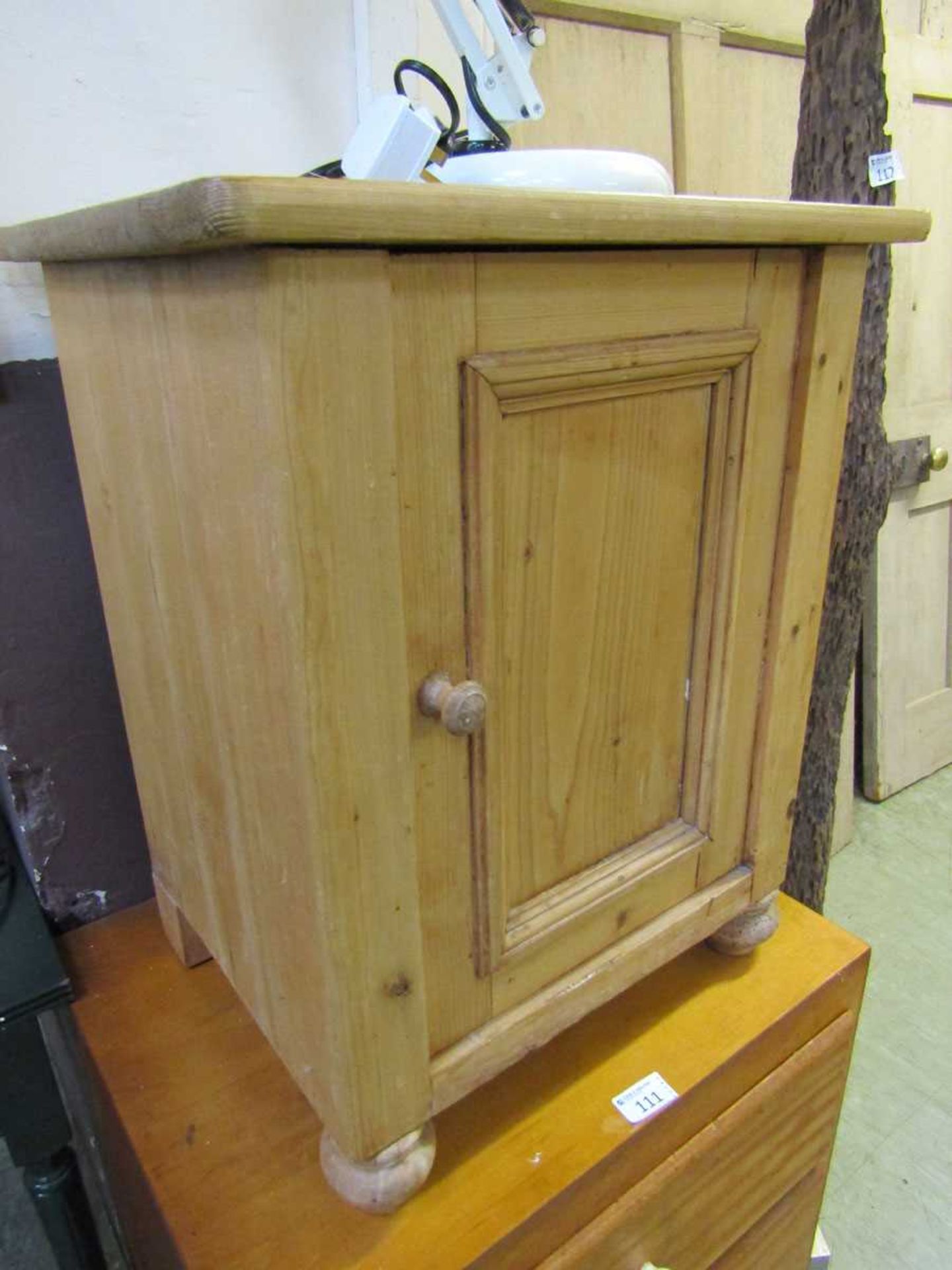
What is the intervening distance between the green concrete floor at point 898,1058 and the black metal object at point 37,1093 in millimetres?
955

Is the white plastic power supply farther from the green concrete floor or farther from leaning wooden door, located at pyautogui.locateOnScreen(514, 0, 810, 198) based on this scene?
the green concrete floor

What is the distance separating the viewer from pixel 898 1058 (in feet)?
4.67

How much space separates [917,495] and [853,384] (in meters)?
0.81

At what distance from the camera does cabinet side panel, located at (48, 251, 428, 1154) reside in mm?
384

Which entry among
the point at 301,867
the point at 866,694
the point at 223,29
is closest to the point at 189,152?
the point at 223,29

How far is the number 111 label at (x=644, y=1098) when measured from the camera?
649 mm

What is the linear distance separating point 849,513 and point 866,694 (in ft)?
2.92

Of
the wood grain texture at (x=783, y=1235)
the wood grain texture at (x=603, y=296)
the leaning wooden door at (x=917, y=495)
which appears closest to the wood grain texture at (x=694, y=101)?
the leaning wooden door at (x=917, y=495)

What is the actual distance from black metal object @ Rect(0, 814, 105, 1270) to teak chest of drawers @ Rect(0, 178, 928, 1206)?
13cm

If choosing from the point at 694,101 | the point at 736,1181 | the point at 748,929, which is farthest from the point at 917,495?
the point at 736,1181

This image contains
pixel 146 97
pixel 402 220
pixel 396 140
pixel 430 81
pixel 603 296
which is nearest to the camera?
pixel 402 220

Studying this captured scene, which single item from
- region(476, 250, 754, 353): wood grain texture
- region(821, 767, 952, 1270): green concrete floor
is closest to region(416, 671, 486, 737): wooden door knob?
region(476, 250, 754, 353): wood grain texture

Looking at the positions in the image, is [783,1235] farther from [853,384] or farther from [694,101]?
[694,101]

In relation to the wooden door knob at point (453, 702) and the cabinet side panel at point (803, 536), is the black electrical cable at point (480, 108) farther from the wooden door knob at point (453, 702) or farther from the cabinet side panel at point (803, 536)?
the wooden door knob at point (453, 702)
